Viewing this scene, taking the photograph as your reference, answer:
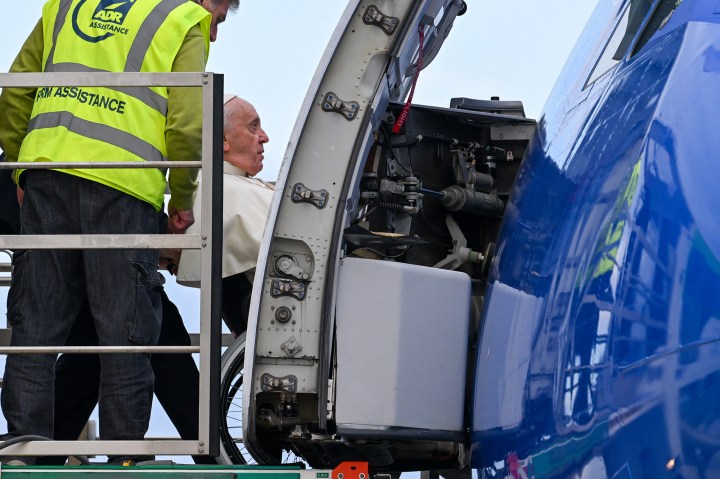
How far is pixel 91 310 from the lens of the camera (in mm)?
4246

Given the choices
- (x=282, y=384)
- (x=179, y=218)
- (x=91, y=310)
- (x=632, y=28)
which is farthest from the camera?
(x=179, y=218)

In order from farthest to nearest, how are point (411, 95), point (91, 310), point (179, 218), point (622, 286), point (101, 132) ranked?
1. point (179, 218)
2. point (101, 132)
3. point (91, 310)
4. point (411, 95)
5. point (622, 286)

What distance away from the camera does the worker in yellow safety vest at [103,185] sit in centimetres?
420

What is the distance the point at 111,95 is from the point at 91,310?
765mm

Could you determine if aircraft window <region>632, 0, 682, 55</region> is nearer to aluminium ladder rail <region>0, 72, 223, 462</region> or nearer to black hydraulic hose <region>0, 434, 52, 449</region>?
aluminium ladder rail <region>0, 72, 223, 462</region>

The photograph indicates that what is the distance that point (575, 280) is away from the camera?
2.55 meters

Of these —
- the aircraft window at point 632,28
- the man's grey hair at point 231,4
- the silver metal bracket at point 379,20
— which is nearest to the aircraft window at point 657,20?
the aircraft window at point 632,28

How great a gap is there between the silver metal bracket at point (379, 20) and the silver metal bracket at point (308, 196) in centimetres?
54

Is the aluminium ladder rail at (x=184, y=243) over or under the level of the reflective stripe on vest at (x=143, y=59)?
under

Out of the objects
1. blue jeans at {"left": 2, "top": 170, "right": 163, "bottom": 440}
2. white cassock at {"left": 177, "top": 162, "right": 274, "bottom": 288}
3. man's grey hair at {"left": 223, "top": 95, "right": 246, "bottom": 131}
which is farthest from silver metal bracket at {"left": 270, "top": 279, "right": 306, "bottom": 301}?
man's grey hair at {"left": 223, "top": 95, "right": 246, "bottom": 131}

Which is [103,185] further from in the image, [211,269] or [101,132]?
[211,269]

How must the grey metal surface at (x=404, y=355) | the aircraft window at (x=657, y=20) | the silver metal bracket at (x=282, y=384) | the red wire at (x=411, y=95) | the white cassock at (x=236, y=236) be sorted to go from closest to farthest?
the aircraft window at (x=657, y=20) → the grey metal surface at (x=404, y=355) → the silver metal bracket at (x=282, y=384) → the red wire at (x=411, y=95) → the white cassock at (x=236, y=236)

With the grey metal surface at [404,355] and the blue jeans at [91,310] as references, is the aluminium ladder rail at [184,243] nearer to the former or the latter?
the blue jeans at [91,310]

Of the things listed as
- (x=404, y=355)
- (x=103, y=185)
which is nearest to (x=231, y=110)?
(x=103, y=185)
